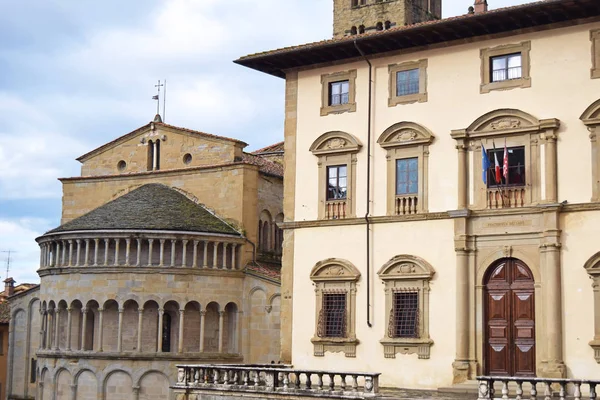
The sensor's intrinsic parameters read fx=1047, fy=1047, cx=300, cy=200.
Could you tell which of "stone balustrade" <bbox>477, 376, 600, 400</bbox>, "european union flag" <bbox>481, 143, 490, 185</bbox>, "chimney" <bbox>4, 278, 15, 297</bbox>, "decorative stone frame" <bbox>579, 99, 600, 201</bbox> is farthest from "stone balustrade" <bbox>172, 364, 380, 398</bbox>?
"chimney" <bbox>4, 278, 15, 297</bbox>

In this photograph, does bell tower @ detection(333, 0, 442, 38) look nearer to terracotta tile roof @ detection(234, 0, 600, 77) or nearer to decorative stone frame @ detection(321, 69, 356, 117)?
terracotta tile roof @ detection(234, 0, 600, 77)

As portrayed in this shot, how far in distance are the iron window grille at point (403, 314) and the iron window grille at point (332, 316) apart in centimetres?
181

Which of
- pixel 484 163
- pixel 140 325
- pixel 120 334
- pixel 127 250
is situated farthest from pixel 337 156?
pixel 120 334

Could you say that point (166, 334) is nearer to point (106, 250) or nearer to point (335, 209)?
point (106, 250)

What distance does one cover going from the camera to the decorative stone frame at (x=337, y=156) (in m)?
33.3

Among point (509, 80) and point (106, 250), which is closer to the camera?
point (509, 80)

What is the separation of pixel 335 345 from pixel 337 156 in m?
6.05

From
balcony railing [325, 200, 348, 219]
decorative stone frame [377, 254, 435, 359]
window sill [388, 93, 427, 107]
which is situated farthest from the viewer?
balcony railing [325, 200, 348, 219]

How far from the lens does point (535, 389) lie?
2528 centimetres

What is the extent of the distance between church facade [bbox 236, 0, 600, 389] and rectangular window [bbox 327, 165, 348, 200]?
1.8 inches

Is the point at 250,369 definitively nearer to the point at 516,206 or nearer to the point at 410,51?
the point at 516,206

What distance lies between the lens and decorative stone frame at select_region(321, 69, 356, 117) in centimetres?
3384

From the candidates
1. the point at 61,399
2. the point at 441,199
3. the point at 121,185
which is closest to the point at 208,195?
the point at 121,185

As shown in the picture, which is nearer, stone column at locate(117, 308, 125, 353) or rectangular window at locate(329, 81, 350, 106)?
rectangular window at locate(329, 81, 350, 106)
